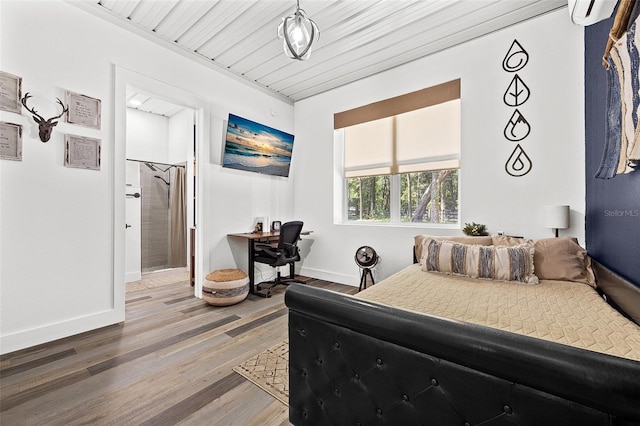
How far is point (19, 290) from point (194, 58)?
2952 mm

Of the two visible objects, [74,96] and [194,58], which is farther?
[194,58]

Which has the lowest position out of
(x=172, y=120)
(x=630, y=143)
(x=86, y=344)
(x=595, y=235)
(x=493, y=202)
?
(x=86, y=344)

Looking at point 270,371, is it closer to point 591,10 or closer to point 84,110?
point 84,110

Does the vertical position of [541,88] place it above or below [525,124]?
above

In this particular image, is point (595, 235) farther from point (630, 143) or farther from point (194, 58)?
point (194, 58)

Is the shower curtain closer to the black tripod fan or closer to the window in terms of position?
the window

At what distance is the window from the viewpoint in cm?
328

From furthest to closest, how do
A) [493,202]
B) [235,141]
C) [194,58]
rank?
1. [235,141]
2. [194,58]
3. [493,202]

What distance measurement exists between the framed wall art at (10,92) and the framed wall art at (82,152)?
14.2 inches

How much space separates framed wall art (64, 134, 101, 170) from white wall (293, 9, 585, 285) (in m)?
3.08

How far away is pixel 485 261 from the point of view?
2.13 meters

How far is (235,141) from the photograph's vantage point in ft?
12.3

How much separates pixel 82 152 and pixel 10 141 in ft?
1.45

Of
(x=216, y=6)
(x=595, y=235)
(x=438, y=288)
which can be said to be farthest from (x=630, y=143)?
(x=216, y=6)
